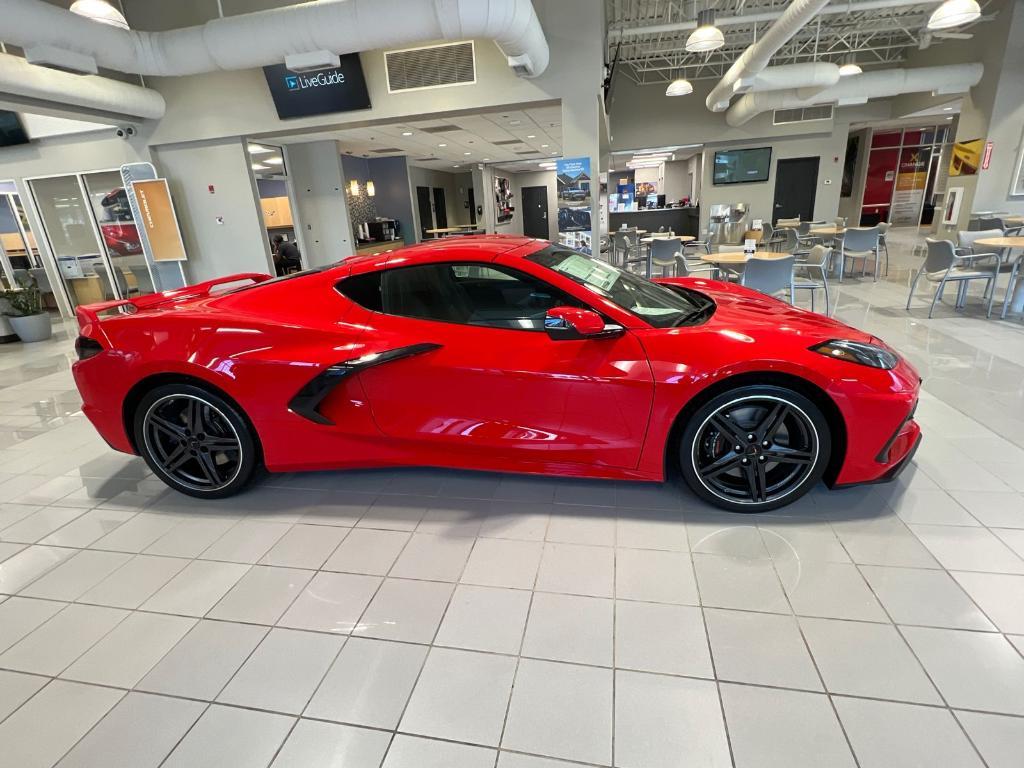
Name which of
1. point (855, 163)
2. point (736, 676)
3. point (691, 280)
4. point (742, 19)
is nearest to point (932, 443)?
point (691, 280)

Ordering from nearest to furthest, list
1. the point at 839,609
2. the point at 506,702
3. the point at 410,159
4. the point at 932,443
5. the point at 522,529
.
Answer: the point at 506,702, the point at 839,609, the point at 522,529, the point at 932,443, the point at 410,159

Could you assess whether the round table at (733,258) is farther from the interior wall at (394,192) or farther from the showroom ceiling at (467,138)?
the interior wall at (394,192)

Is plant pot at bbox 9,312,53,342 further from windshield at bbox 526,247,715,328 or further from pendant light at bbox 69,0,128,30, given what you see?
windshield at bbox 526,247,715,328

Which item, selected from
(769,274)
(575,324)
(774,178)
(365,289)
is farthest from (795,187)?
(365,289)

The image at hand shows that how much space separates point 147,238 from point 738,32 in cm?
1166

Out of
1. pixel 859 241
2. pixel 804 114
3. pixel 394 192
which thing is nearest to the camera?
pixel 859 241

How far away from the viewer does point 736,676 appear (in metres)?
1.52

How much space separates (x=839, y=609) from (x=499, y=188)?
19.7m

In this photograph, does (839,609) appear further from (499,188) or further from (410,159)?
(499,188)

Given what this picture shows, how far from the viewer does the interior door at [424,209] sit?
1670 centimetres

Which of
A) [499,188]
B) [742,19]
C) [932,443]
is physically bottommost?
[932,443]

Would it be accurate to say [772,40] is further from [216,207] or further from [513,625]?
[513,625]

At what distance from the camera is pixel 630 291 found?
97.0 inches

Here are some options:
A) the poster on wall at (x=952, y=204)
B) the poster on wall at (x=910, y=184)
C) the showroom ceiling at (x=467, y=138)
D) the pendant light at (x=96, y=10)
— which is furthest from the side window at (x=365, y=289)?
the poster on wall at (x=910, y=184)
